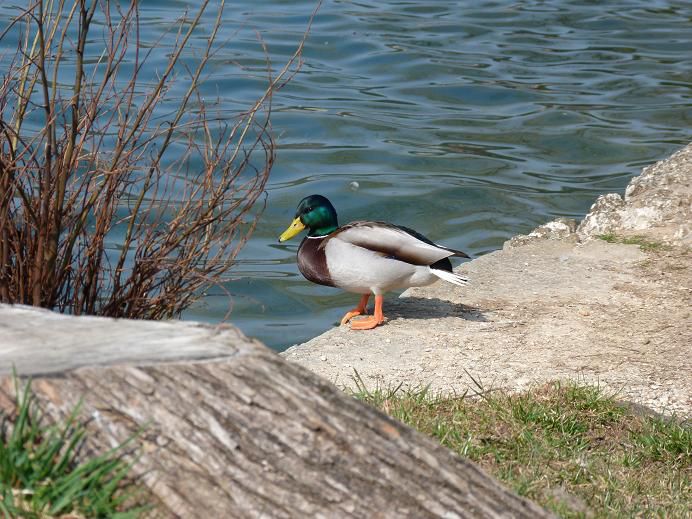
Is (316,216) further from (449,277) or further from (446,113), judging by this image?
(446,113)

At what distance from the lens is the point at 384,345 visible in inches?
221

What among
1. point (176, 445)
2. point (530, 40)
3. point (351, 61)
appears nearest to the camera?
point (176, 445)

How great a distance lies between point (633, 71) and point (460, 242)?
5.20 metres

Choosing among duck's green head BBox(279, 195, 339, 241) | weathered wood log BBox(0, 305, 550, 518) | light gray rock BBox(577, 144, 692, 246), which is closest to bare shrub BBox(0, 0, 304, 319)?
duck's green head BBox(279, 195, 339, 241)

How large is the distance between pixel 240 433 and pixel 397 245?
10.5 feet

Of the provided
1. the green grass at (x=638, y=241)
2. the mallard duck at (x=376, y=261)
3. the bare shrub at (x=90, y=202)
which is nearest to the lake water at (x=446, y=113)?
the mallard duck at (x=376, y=261)

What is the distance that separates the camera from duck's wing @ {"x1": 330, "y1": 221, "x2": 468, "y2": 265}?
5887mm

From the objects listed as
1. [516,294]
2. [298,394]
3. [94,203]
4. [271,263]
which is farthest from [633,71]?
[298,394]

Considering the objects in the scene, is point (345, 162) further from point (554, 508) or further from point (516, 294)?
point (554, 508)

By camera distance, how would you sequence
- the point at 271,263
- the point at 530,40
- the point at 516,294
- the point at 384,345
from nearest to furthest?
the point at 384,345 → the point at 516,294 → the point at 271,263 → the point at 530,40

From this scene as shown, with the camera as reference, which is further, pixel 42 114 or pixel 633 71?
pixel 633 71

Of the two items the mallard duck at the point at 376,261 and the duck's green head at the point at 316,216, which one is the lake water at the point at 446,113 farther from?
the mallard duck at the point at 376,261

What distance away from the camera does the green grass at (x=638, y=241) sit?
6.90 meters

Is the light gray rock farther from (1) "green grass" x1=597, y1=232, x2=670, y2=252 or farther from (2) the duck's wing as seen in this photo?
(2) the duck's wing
